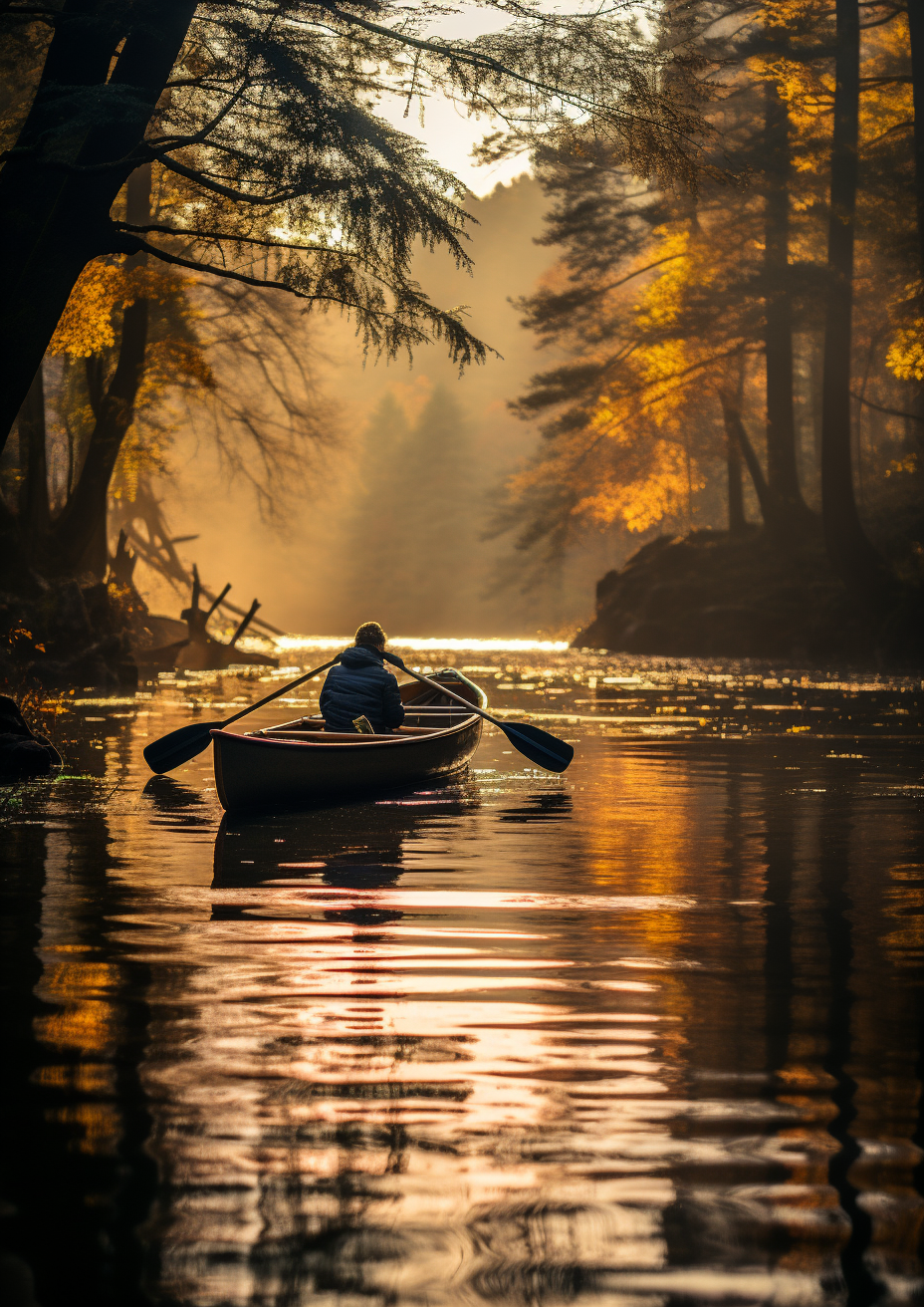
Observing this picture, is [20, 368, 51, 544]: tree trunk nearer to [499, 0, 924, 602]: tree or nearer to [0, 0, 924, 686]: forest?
[0, 0, 924, 686]: forest

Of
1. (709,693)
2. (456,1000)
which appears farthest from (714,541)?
(456,1000)

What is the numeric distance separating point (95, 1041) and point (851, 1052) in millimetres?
2433

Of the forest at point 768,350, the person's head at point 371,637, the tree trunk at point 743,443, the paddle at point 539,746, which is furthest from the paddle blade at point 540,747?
the tree trunk at point 743,443

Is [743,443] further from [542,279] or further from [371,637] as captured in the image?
[371,637]

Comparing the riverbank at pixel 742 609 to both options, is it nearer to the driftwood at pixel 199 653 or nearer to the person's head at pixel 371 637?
the driftwood at pixel 199 653

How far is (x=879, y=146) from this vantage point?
28688mm

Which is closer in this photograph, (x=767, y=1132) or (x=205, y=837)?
(x=767, y=1132)

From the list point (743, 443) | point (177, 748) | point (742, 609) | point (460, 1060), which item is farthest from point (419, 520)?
point (460, 1060)

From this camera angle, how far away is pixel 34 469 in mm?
25422

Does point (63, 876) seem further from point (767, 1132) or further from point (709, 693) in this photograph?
point (709, 693)

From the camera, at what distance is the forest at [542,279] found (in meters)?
11.8

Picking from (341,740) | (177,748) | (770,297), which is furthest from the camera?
(770,297)

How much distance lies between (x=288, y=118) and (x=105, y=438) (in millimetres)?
14764

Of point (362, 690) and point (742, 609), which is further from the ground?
point (742, 609)
